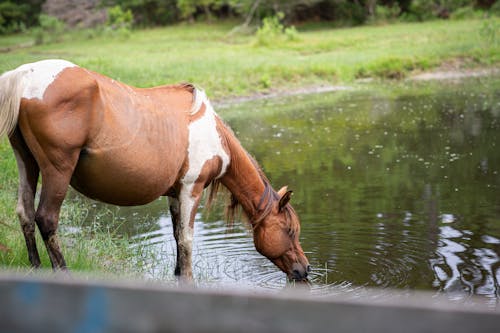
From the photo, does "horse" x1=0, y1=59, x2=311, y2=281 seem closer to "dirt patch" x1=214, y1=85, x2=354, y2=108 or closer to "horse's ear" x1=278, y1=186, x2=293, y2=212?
"horse's ear" x1=278, y1=186, x2=293, y2=212

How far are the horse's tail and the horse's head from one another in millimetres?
2267

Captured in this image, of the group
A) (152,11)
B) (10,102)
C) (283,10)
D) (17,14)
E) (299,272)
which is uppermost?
(10,102)

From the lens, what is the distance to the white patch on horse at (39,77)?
449 centimetres

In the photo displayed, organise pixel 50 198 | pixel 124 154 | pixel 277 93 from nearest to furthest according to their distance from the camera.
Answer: pixel 50 198 < pixel 124 154 < pixel 277 93

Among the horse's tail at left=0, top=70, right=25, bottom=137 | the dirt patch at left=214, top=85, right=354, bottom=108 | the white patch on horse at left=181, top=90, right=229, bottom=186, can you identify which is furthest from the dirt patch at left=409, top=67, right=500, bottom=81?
the horse's tail at left=0, top=70, right=25, bottom=137

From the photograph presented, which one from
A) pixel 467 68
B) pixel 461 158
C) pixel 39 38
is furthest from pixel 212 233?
pixel 39 38

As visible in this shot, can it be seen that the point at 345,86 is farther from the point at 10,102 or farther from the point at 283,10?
the point at 283,10

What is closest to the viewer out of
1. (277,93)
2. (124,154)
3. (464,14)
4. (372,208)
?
(124,154)

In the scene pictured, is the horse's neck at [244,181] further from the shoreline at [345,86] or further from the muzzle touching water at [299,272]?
the shoreline at [345,86]

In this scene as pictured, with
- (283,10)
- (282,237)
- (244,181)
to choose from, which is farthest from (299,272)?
(283,10)

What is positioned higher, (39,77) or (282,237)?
(39,77)

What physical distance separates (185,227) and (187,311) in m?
4.28

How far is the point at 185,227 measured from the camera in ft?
18.4

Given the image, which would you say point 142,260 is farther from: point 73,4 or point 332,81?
point 73,4
